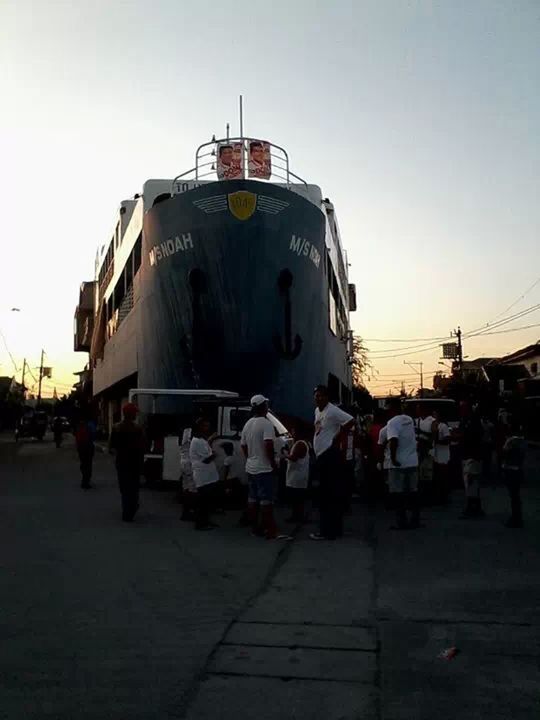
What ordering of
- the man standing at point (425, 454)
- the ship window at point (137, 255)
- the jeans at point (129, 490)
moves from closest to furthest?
the jeans at point (129, 490) → the man standing at point (425, 454) → the ship window at point (137, 255)

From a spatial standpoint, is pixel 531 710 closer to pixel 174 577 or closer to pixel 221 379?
pixel 174 577

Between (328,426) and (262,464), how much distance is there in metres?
0.86

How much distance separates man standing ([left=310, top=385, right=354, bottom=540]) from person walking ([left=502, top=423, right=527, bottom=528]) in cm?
217

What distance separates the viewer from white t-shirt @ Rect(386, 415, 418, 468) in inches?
364

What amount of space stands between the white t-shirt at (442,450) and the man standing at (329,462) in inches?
150

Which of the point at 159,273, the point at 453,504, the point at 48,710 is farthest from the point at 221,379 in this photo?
the point at 48,710

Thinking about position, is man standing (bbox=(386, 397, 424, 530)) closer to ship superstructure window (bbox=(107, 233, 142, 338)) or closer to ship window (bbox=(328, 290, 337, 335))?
ship window (bbox=(328, 290, 337, 335))

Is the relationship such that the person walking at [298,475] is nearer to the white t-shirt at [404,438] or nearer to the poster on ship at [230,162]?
the white t-shirt at [404,438]

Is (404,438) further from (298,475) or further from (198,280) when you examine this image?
(198,280)

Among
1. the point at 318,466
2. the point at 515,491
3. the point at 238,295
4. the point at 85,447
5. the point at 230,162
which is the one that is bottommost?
the point at 515,491

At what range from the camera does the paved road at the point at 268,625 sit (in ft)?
12.4

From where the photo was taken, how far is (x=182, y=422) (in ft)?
46.4

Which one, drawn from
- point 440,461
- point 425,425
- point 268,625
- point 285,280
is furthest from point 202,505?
point 285,280

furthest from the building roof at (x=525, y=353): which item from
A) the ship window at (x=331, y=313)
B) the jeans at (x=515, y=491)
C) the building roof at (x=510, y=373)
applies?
the jeans at (x=515, y=491)
